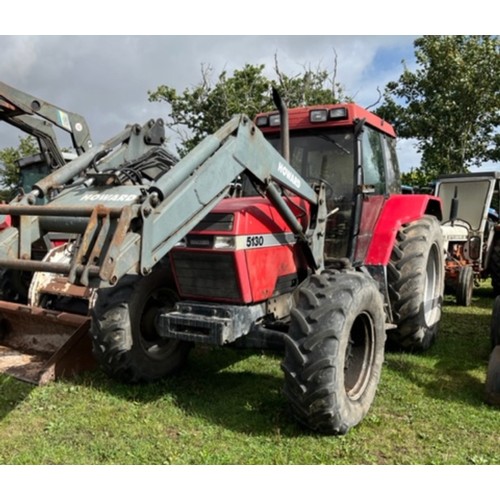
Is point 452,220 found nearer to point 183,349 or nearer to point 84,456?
point 183,349

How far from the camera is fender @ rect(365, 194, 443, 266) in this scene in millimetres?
4660

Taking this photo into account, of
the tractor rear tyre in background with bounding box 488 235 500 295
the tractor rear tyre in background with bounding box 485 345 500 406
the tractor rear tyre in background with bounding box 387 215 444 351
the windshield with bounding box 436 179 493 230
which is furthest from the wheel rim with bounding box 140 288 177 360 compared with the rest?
the windshield with bounding box 436 179 493 230

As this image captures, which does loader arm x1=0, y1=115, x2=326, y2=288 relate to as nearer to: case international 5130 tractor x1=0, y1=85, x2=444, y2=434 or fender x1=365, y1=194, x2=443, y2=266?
case international 5130 tractor x1=0, y1=85, x2=444, y2=434

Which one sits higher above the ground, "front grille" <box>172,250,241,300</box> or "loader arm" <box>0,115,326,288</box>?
"loader arm" <box>0,115,326,288</box>

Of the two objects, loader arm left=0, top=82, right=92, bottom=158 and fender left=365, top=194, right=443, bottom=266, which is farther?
loader arm left=0, top=82, right=92, bottom=158

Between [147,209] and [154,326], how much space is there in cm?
179

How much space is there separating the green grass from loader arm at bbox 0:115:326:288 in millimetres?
1194

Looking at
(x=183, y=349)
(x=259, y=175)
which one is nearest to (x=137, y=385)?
(x=183, y=349)

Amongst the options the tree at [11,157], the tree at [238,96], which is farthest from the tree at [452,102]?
the tree at [11,157]

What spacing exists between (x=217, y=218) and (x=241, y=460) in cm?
160

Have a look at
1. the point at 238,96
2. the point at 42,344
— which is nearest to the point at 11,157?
the point at 238,96

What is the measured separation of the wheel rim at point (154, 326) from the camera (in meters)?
4.36

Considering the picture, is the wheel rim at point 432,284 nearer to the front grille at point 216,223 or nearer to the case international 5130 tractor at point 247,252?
the case international 5130 tractor at point 247,252

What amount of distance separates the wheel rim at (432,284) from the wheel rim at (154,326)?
2827mm
